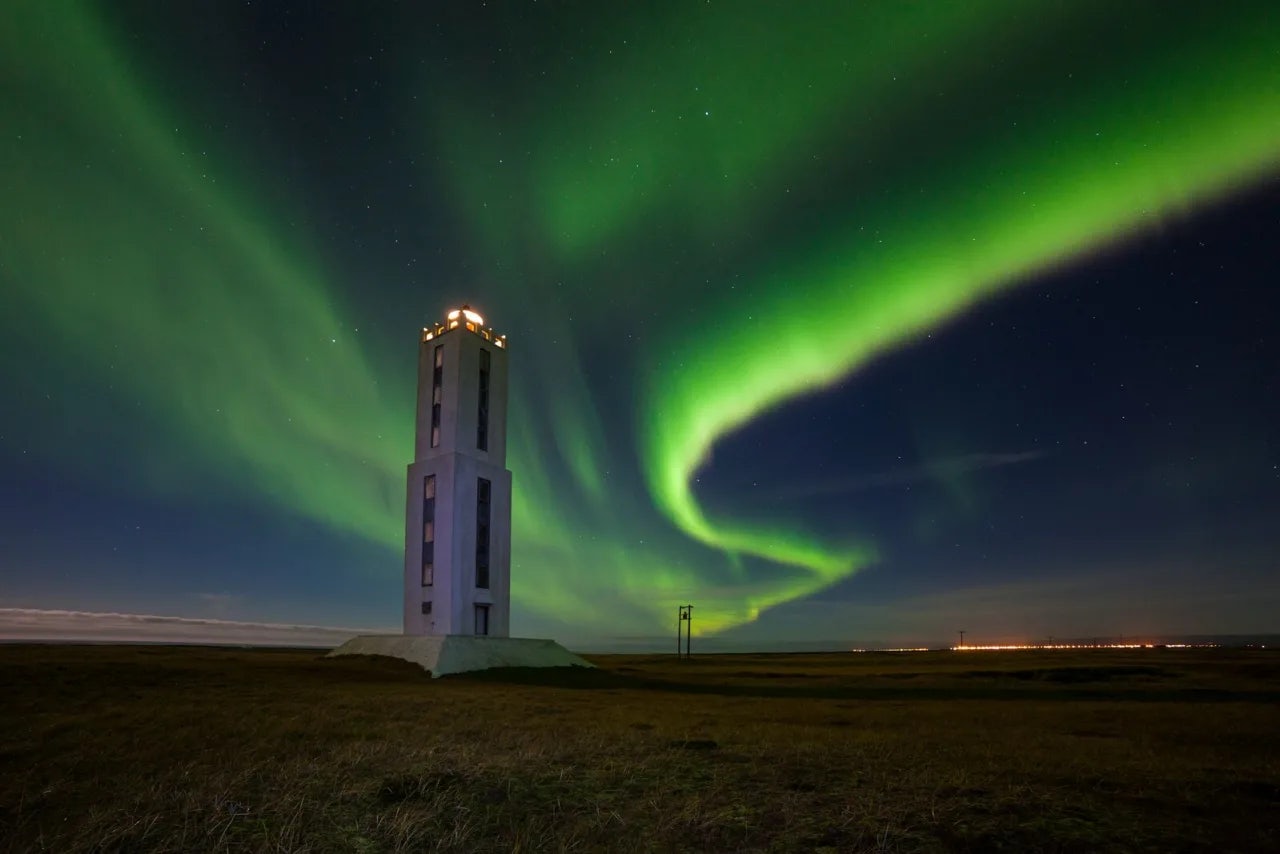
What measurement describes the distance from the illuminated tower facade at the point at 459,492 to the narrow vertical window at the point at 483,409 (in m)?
0.09

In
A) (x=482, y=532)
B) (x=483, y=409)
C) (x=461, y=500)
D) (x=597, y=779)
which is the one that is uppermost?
(x=483, y=409)

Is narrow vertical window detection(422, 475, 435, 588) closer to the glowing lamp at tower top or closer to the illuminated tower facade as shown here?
the illuminated tower facade

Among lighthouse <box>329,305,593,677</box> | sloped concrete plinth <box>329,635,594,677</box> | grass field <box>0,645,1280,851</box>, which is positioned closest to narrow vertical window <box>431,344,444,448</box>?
lighthouse <box>329,305,593,677</box>

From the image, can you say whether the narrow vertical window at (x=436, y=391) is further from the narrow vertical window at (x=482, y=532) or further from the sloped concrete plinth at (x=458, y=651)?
the sloped concrete plinth at (x=458, y=651)

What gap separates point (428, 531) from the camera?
63062 millimetres

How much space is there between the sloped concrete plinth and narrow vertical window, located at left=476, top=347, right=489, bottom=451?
728 inches

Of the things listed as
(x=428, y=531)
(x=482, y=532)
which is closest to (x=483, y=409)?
(x=482, y=532)

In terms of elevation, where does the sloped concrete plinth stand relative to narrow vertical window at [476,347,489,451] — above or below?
below

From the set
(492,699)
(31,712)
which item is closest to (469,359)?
(492,699)

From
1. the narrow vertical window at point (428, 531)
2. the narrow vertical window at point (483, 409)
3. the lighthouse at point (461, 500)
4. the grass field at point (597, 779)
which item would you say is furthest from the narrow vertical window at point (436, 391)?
the grass field at point (597, 779)

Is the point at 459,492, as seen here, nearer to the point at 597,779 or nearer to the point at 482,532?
the point at 482,532

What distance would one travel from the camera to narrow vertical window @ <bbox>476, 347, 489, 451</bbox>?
6694 cm

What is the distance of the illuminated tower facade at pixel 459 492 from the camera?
61344mm

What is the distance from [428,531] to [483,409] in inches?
487
